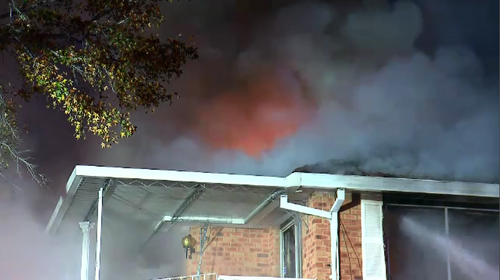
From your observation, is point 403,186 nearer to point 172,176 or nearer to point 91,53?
point 172,176

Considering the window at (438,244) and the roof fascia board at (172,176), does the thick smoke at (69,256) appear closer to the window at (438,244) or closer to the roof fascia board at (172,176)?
the roof fascia board at (172,176)

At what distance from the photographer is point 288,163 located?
12.6 metres

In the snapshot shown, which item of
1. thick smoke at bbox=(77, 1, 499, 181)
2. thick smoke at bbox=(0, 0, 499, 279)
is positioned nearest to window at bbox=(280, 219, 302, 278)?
thick smoke at bbox=(77, 1, 499, 181)

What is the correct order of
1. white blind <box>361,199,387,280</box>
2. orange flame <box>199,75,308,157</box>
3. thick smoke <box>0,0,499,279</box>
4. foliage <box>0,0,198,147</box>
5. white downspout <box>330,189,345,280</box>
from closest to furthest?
white downspout <box>330,189,345,280</box>
white blind <box>361,199,387,280</box>
foliage <box>0,0,198,147</box>
thick smoke <box>0,0,499,279</box>
orange flame <box>199,75,308,157</box>

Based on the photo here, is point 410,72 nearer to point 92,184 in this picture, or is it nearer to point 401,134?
point 401,134

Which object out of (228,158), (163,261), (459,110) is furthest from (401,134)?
(163,261)

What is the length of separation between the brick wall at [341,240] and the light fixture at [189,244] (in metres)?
2.18

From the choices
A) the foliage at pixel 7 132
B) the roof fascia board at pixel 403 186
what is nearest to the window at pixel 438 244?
the roof fascia board at pixel 403 186

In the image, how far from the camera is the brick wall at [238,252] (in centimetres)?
918

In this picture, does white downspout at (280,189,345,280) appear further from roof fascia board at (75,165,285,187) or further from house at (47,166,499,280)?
roof fascia board at (75,165,285,187)

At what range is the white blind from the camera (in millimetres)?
7234

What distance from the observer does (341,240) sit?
7.30m

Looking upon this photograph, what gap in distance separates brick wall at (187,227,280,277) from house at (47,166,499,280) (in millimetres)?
1001

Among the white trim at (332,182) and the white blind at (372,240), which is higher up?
the white trim at (332,182)
